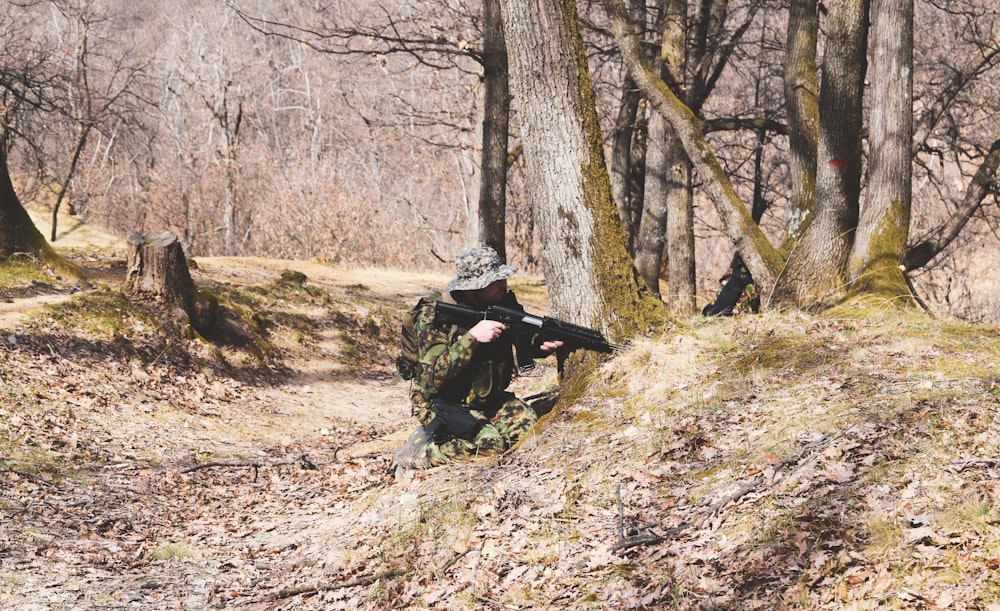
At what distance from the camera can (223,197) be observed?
28.2 meters

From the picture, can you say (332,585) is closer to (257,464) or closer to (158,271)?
(257,464)

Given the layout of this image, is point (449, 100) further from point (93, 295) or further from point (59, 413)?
point (59, 413)

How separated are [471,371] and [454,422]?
15.4 inches

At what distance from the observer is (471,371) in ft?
18.9

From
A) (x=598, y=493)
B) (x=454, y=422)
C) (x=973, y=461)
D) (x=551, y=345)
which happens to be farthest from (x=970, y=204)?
(x=598, y=493)

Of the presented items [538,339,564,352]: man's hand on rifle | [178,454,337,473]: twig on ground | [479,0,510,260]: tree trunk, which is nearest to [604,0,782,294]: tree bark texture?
[538,339,564,352]: man's hand on rifle

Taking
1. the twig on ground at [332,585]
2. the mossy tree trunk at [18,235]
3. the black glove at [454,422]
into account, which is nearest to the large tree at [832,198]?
the black glove at [454,422]

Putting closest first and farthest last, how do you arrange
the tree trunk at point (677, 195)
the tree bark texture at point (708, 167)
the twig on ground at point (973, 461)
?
the twig on ground at point (973, 461) < the tree bark texture at point (708, 167) < the tree trunk at point (677, 195)

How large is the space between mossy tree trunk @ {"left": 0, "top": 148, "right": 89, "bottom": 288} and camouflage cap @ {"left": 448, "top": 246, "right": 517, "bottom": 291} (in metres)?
7.87

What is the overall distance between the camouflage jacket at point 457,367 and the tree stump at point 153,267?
6002 mm

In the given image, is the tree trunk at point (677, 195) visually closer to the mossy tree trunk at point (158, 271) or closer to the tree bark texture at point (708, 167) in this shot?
the tree bark texture at point (708, 167)

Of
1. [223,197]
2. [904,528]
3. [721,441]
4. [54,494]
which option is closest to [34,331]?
[54,494]

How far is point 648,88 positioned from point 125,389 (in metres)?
6.42

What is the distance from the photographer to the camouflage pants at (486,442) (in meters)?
5.55
